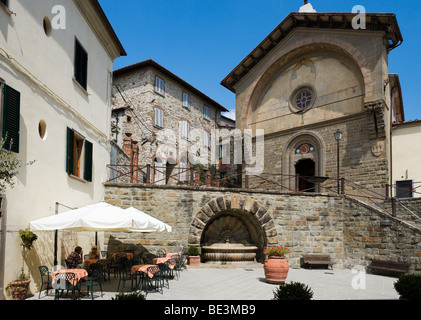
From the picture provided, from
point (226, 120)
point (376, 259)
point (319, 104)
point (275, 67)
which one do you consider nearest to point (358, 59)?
point (319, 104)

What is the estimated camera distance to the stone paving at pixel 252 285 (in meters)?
8.60

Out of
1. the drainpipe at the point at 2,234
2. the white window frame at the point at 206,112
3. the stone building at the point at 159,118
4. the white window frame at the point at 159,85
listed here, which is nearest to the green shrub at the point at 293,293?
the drainpipe at the point at 2,234

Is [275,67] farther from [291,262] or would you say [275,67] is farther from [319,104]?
[291,262]

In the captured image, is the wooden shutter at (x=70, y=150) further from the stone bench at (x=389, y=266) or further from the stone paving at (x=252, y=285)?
the stone bench at (x=389, y=266)

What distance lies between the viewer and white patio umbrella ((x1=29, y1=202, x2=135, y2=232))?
7.70 meters

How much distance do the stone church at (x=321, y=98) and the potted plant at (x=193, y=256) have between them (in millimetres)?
4025

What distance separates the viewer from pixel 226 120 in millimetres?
33062

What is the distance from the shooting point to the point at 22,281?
24.4ft

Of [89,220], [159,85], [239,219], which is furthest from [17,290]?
[159,85]

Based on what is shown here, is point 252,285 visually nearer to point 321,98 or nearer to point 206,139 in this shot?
point 321,98

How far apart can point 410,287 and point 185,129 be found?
21.6 metres

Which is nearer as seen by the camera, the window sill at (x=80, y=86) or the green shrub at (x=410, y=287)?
the green shrub at (x=410, y=287)

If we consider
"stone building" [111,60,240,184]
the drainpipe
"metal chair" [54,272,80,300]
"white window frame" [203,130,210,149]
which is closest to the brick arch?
"metal chair" [54,272,80,300]
